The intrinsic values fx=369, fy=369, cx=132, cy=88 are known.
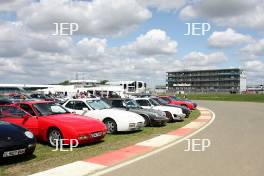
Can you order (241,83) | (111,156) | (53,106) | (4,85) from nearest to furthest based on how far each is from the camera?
(111,156) → (53,106) → (4,85) → (241,83)

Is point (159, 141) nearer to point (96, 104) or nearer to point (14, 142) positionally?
point (96, 104)

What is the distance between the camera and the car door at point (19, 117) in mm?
10781

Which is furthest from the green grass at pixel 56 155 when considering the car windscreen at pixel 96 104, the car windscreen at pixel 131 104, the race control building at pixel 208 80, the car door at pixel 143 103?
the race control building at pixel 208 80

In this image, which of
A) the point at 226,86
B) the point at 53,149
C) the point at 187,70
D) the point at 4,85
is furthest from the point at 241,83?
the point at 53,149

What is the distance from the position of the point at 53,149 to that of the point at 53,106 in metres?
2.05

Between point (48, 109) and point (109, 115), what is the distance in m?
2.84

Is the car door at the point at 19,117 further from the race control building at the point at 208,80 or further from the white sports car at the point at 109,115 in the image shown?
the race control building at the point at 208,80

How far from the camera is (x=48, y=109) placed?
11.4 metres

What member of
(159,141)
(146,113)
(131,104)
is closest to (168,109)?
(131,104)

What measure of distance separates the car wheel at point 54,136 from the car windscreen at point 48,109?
2.65 feet

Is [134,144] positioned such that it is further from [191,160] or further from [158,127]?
[158,127]

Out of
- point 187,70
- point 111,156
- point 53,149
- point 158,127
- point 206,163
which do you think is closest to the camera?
point 206,163

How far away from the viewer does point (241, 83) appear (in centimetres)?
12812

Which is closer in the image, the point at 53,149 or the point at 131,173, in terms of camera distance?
the point at 131,173
